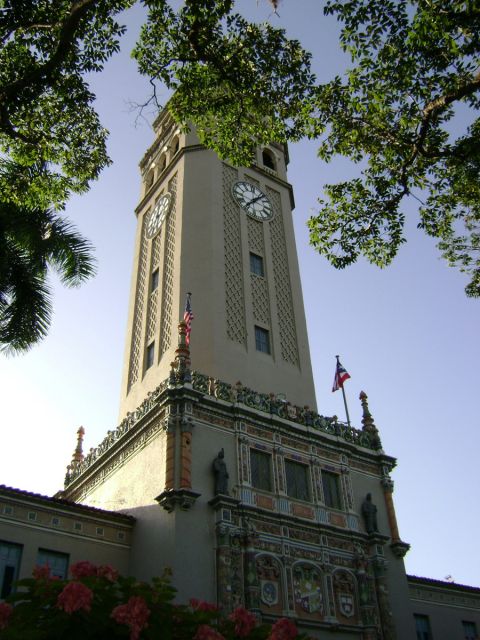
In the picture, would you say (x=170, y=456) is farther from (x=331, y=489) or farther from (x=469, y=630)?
(x=469, y=630)

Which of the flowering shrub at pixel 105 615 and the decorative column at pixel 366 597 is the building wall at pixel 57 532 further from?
the flowering shrub at pixel 105 615

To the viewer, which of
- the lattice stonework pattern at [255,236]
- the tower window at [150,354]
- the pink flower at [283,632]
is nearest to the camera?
the pink flower at [283,632]

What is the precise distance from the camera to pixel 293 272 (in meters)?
30.0

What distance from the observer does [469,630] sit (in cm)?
2572

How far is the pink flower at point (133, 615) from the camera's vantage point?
283 inches

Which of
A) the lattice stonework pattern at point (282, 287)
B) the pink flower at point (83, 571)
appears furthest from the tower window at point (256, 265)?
the pink flower at point (83, 571)

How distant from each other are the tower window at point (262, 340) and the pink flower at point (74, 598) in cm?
1872

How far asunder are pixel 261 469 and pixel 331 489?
316cm

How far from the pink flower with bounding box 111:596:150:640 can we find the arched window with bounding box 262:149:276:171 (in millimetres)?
29179

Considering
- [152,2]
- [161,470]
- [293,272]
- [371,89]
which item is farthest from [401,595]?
[152,2]

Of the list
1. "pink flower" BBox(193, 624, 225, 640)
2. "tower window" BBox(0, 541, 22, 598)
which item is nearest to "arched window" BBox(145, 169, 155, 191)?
"tower window" BBox(0, 541, 22, 598)

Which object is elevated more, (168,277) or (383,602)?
(168,277)

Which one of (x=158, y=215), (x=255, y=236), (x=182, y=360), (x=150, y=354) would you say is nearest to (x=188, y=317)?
(x=182, y=360)

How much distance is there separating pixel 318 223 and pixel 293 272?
498 inches
